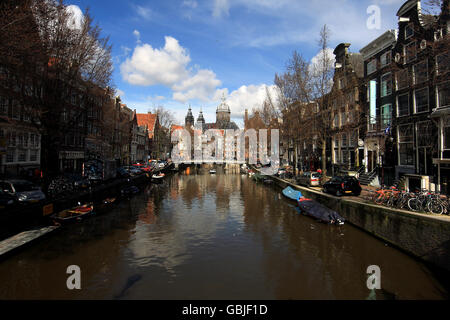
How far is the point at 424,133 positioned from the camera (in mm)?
21500

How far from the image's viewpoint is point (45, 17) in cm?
1323

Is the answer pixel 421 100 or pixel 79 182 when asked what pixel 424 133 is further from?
pixel 79 182

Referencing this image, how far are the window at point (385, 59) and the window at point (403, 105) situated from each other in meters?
4.69

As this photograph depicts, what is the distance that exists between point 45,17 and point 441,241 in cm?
2185

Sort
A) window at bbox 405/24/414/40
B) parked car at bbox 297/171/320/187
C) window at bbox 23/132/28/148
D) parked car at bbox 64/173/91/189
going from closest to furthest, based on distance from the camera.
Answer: window at bbox 405/24/414/40
parked car at bbox 64/173/91/189
parked car at bbox 297/171/320/187
window at bbox 23/132/28/148

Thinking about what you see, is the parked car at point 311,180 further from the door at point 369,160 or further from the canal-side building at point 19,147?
the canal-side building at point 19,147

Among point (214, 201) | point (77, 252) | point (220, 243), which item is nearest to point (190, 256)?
point (220, 243)

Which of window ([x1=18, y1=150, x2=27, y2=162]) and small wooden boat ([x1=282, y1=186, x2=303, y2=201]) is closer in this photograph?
small wooden boat ([x1=282, y1=186, x2=303, y2=201])

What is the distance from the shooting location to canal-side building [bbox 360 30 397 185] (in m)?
25.8

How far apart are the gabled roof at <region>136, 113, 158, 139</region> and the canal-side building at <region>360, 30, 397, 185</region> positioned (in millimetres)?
71225

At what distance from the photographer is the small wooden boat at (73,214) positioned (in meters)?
18.1

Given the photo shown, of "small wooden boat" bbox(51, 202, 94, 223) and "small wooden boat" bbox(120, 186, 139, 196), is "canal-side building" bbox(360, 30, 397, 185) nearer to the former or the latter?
"small wooden boat" bbox(51, 202, 94, 223)

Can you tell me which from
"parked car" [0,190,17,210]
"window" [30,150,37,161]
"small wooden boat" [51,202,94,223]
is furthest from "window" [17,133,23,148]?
"small wooden boat" [51,202,94,223]

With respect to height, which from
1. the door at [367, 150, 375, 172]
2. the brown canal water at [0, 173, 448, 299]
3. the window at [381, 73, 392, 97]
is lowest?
the brown canal water at [0, 173, 448, 299]
